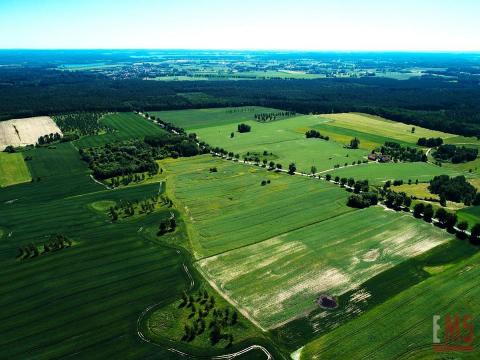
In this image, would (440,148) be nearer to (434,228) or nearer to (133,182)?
(434,228)

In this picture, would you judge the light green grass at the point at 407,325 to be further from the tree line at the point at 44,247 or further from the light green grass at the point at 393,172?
the light green grass at the point at 393,172

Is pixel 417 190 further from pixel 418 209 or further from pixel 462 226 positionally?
pixel 462 226

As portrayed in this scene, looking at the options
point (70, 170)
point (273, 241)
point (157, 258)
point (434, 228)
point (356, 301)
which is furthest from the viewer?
point (70, 170)

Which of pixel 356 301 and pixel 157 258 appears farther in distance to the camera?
pixel 157 258

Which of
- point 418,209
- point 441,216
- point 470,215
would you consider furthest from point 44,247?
point 470,215

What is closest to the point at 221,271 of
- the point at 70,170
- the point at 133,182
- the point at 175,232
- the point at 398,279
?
the point at 175,232

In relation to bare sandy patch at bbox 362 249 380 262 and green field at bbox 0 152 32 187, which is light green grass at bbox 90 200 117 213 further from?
bare sandy patch at bbox 362 249 380 262

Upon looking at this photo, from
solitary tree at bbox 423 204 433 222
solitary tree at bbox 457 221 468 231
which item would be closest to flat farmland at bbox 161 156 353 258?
solitary tree at bbox 423 204 433 222

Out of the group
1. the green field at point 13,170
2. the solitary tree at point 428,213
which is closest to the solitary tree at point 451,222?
the solitary tree at point 428,213
